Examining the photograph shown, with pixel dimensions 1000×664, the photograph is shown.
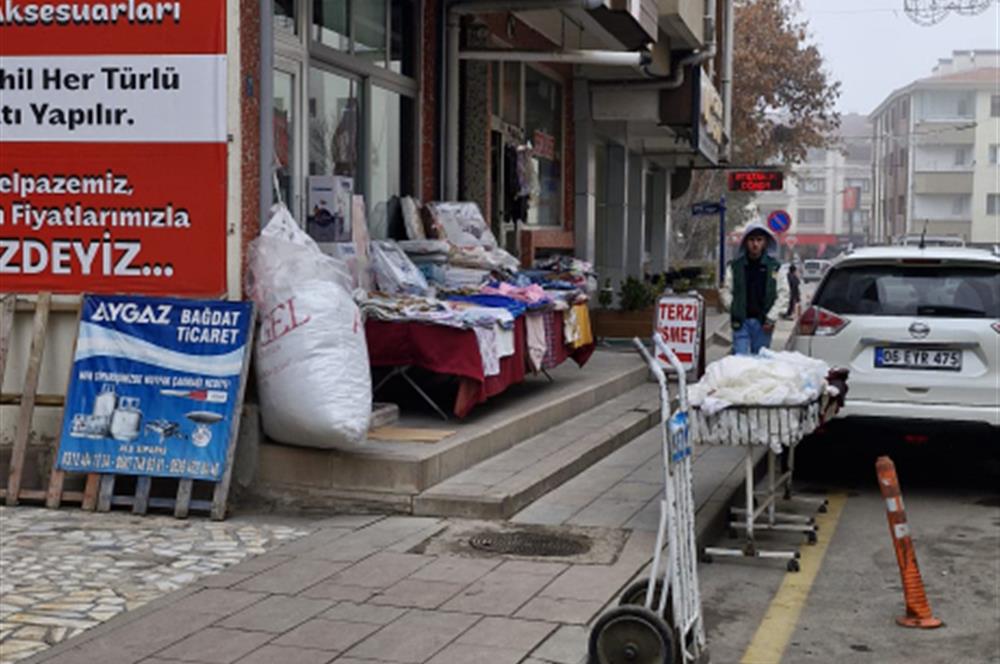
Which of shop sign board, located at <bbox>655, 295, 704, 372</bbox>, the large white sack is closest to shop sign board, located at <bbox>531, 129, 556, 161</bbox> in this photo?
shop sign board, located at <bbox>655, 295, 704, 372</bbox>

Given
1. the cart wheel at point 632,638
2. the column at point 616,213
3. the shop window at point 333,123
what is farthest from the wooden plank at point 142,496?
the column at point 616,213

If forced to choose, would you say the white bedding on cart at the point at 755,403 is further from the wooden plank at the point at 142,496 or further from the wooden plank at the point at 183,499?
the wooden plank at the point at 142,496

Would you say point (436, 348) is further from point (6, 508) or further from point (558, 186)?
point (558, 186)

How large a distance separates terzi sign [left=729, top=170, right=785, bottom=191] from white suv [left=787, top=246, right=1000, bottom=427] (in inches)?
813

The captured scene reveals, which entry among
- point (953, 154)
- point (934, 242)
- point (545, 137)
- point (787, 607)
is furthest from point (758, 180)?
point (953, 154)

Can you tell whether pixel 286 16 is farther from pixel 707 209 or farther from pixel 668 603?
pixel 707 209

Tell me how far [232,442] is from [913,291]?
4980 millimetres

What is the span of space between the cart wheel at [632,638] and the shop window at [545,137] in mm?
12905

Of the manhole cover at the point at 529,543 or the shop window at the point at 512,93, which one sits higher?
the shop window at the point at 512,93

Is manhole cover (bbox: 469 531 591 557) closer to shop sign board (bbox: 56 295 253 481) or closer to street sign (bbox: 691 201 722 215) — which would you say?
shop sign board (bbox: 56 295 253 481)

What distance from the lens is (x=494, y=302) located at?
10.2m

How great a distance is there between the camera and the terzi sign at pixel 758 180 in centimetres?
2997

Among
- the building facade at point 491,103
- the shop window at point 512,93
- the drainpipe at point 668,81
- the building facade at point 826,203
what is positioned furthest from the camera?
the building facade at point 826,203

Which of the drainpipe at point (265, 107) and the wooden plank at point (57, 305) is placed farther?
the drainpipe at point (265, 107)
